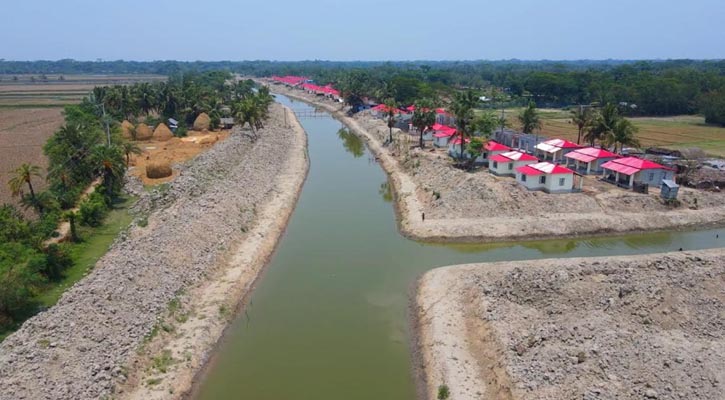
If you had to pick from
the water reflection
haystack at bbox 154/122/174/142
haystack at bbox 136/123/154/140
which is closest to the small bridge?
the water reflection

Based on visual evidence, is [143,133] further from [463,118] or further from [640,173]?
[640,173]

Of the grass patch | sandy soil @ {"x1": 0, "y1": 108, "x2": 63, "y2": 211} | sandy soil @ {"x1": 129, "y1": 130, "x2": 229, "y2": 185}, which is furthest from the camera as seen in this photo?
sandy soil @ {"x1": 0, "y1": 108, "x2": 63, "y2": 211}

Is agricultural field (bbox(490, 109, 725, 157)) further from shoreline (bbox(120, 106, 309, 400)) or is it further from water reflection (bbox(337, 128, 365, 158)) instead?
shoreline (bbox(120, 106, 309, 400))

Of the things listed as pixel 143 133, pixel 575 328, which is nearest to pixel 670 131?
pixel 575 328

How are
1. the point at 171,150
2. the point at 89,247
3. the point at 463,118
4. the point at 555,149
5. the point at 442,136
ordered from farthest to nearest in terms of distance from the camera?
the point at 442,136 < the point at 171,150 < the point at 555,149 < the point at 463,118 < the point at 89,247

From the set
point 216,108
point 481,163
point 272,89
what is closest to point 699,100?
point 481,163
